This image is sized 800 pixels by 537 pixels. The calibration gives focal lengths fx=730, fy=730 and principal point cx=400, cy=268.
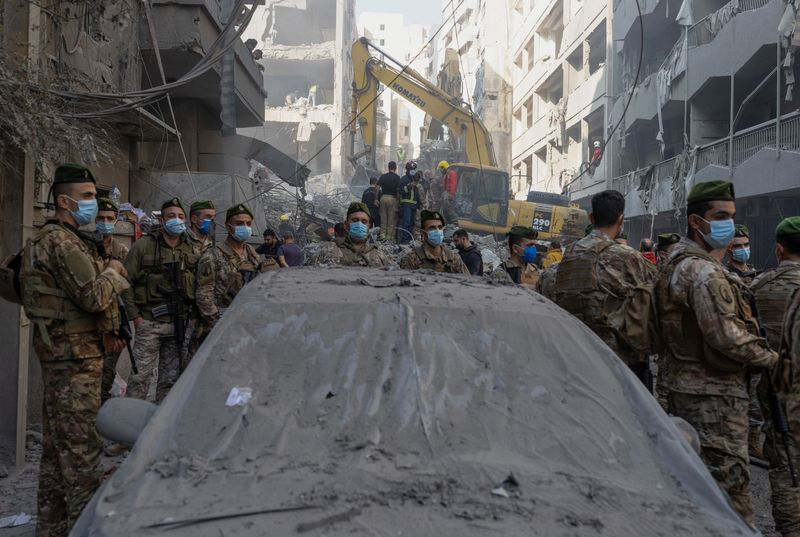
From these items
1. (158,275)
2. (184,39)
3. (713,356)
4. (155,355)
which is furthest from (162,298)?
(184,39)

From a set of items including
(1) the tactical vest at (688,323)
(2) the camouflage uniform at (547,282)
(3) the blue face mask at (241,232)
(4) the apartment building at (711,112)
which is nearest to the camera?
(1) the tactical vest at (688,323)

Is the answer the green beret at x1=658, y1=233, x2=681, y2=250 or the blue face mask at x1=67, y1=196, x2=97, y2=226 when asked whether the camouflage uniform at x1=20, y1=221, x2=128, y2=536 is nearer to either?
the blue face mask at x1=67, y1=196, x2=97, y2=226

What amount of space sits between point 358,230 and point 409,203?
8119 millimetres

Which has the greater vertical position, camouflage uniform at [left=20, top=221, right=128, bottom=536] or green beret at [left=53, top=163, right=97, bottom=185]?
green beret at [left=53, top=163, right=97, bottom=185]

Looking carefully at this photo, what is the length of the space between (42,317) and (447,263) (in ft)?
13.9

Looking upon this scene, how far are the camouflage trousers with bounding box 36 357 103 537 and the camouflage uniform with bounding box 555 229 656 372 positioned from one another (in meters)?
3.19

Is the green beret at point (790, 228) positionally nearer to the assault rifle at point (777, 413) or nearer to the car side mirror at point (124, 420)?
the assault rifle at point (777, 413)

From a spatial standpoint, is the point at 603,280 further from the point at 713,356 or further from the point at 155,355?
the point at 155,355

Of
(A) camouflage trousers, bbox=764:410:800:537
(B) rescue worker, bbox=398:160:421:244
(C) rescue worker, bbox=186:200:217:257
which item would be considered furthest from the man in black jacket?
(B) rescue worker, bbox=398:160:421:244

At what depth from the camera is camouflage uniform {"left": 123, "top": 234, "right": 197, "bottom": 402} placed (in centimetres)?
614

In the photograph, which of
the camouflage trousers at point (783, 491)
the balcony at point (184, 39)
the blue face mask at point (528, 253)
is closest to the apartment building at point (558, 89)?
the balcony at point (184, 39)

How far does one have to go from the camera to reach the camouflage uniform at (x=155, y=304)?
6145 mm

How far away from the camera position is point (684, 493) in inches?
96.4

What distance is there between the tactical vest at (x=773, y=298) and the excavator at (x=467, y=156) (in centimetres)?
1401
